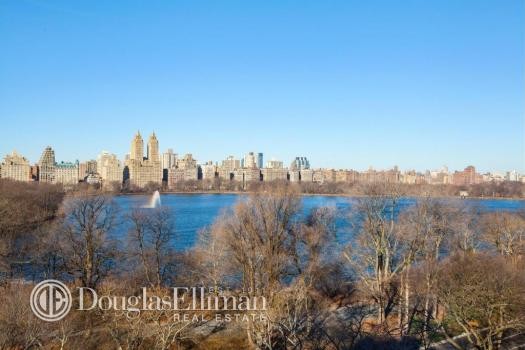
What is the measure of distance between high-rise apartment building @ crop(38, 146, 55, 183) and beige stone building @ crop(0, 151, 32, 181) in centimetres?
549

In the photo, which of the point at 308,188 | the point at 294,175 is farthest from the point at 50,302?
the point at 294,175

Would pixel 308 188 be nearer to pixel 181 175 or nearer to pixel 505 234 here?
pixel 181 175

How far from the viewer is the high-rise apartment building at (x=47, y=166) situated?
359 ft

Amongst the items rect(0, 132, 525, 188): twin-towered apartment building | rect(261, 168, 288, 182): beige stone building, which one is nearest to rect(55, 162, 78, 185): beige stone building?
rect(0, 132, 525, 188): twin-towered apartment building

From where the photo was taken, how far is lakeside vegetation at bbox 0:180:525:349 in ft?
32.5

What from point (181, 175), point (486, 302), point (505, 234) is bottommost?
point (486, 302)

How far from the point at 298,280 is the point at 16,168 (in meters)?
101

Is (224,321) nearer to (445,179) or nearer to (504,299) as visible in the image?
(504,299)

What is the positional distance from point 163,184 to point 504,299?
97.0 meters

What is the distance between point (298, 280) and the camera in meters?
13.8

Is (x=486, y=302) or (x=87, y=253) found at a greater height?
(x=87, y=253)

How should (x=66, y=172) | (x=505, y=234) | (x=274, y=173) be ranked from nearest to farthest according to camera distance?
1. (x=505, y=234)
2. (x=66, y=172)
3. (x=274, y=173)

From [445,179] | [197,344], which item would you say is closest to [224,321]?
[197,344]

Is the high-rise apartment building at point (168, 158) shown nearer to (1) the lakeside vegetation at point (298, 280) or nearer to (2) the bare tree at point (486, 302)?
(1) the lakeside vegetation at point (298, 280)
